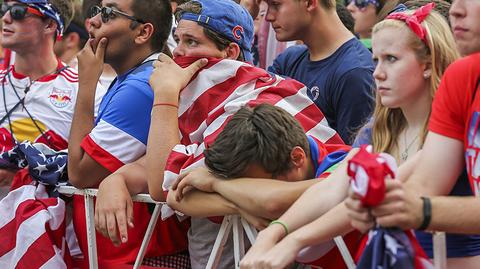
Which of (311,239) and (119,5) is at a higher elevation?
(311,239)

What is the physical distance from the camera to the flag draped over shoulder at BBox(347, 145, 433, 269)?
8.55ft

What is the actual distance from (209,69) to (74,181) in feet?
2.81

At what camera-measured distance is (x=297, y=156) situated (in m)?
3.73

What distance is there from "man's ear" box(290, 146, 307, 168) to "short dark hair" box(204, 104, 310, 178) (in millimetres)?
14

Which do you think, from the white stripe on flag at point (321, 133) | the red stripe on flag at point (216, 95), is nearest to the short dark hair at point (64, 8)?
the red stripe on flag at point (216, 95)

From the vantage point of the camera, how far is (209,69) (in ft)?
14.6

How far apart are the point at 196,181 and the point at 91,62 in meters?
1.47

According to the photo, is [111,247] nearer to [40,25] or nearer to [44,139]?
[44,139]

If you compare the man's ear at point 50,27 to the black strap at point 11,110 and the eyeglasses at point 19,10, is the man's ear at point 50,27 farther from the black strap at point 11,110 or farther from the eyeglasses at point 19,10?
the black strap at point 11,110

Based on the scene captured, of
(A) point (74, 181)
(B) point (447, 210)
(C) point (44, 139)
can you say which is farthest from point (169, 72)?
(B) point (447, 210)

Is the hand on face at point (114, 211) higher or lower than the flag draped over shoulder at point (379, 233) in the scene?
lower

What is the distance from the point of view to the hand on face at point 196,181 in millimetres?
3799

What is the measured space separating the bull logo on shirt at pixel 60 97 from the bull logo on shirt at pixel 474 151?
310 cm

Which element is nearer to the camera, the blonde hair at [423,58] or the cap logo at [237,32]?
the blonde hair at [423,58]
